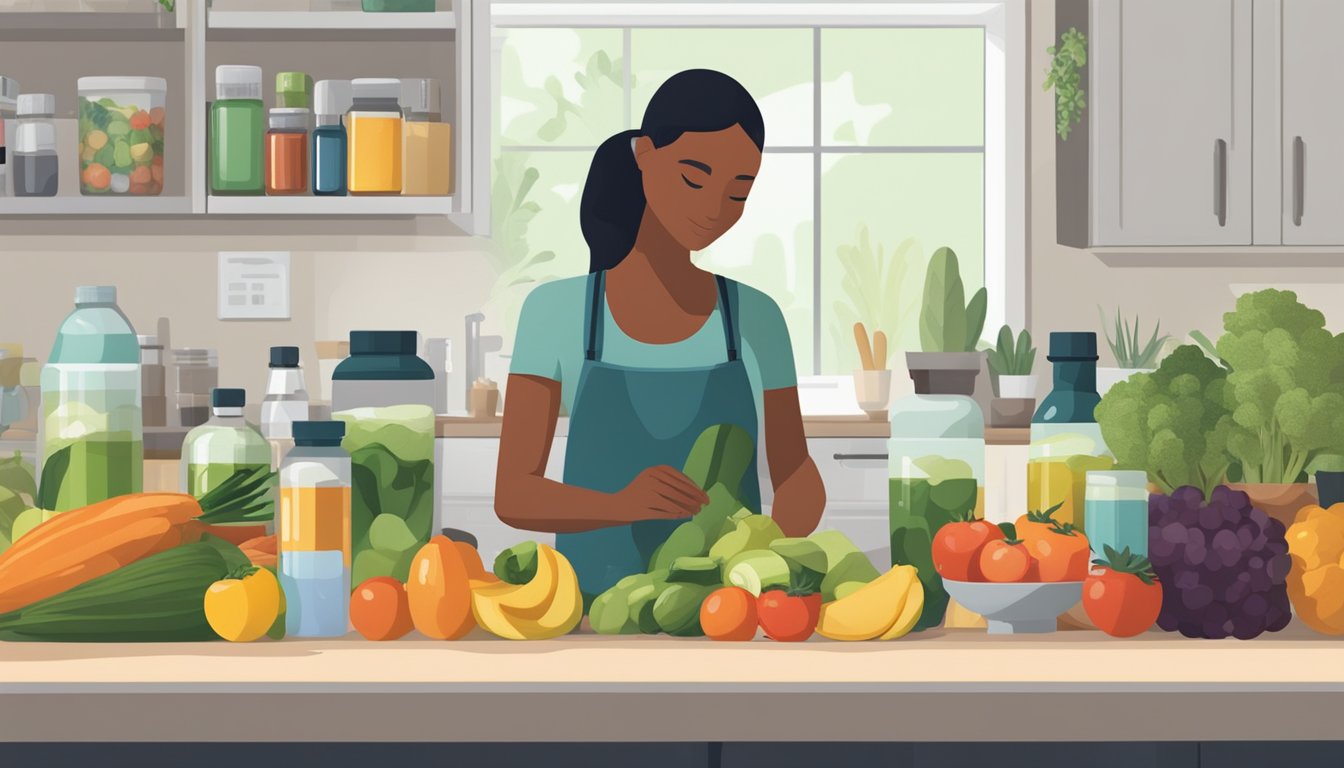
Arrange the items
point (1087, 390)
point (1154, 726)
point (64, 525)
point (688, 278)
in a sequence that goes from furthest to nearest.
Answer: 1. point (688, 278)
2. point (1087, 390)
3. point (64, 525)
4. point (1154, 726)

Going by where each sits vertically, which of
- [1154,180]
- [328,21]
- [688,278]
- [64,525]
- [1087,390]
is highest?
[328,21]

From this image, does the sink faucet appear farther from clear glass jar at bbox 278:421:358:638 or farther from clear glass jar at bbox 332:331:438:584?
clear glass jar at bbox 278:421:358:638

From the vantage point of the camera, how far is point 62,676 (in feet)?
3.74

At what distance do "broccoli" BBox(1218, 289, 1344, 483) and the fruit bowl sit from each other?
34 cm

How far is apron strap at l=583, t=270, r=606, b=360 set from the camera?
1985 mm

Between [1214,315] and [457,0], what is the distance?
245 centimetres

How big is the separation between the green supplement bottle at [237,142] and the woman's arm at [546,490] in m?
2.04

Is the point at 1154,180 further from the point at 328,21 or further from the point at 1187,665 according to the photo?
the point at 1187,665

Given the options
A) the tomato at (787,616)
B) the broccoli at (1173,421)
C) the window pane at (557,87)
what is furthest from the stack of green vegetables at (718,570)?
the window pane at (557,87)

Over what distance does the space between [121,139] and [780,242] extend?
1.99 meters

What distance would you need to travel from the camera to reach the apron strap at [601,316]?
1.99 m

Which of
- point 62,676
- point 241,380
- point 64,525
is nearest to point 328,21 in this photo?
point 241,380

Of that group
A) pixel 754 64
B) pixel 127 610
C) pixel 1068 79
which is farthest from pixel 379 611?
pixel 754 64

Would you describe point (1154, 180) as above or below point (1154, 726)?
above
